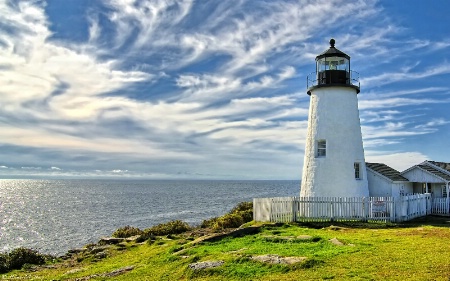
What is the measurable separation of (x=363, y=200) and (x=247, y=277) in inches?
547

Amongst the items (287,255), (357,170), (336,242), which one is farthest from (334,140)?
(287,255)

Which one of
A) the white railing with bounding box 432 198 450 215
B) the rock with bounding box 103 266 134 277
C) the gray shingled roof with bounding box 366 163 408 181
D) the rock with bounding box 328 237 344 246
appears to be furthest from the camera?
the gray shingled roof with bounding box 366 163 408 181

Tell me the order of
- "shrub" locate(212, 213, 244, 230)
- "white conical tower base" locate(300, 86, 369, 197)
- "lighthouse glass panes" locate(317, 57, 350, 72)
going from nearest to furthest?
"shrub" locate(212, 213, 244, 230), "white conical tower base" locate(300, 86, 369, 197), "lighthouse glass panes" locate(317, 57, 350, 72)

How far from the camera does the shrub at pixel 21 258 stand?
63.1ft

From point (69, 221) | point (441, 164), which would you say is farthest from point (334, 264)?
point (69, 221)

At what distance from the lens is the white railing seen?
27578 mm

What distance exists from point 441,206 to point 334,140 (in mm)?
9618

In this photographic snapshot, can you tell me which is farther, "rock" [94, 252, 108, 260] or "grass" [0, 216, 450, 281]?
"rock" [94, 252, 108, 260]

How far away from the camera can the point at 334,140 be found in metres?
25.3

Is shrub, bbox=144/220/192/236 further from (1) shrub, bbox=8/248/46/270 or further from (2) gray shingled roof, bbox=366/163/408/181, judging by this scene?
(2) gray shingled roof, bbox=366/163/408/181

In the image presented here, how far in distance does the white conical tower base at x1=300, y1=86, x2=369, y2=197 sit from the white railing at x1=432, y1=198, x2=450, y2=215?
580cm

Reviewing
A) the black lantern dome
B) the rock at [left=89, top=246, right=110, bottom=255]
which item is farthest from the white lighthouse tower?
the rock at [left=89, top=246, right=110, bottom=255]

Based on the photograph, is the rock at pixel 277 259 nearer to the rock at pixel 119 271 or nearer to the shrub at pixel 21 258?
the rock at pixel 119 271

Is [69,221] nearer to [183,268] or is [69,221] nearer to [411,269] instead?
[183,268]
